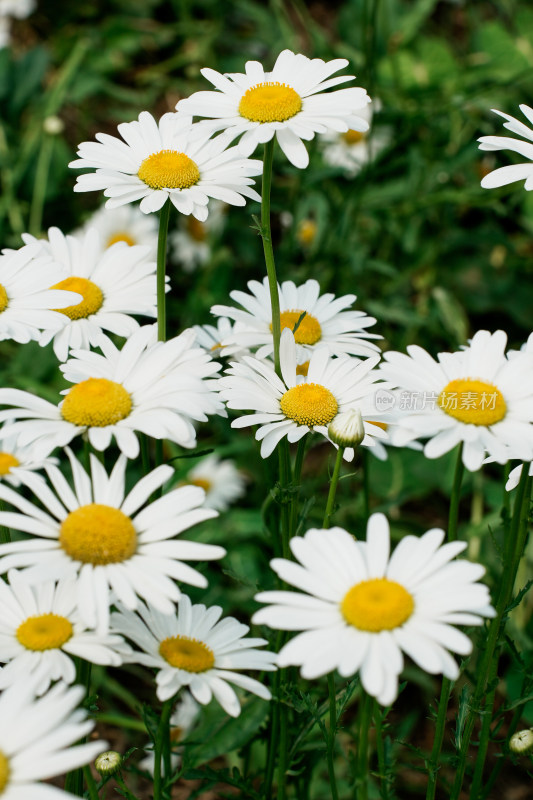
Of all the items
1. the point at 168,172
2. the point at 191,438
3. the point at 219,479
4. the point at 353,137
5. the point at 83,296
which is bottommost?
the point at 219,479

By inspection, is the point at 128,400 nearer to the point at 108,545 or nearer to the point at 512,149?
the point at 108,545

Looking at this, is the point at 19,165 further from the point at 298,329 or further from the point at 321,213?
the point at 298,329

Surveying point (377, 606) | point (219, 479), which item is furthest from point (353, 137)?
point (377, 606)

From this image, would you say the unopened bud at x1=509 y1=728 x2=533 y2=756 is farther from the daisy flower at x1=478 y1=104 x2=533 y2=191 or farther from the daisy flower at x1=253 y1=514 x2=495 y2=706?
the daisy flower at x1=478 y1=104 x2=533 y2=191

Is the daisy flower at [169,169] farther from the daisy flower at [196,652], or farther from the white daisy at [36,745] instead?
the white daisy at [36,745]

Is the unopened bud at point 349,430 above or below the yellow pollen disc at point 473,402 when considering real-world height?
below

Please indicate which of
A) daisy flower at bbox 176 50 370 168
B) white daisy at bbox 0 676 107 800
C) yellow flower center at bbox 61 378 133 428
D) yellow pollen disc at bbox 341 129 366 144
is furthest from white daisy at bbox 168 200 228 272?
white daisy at bbox 0 676 107 800

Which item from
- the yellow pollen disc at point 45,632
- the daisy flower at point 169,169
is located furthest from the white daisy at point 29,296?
the yellow pollen disc at point 45,632
